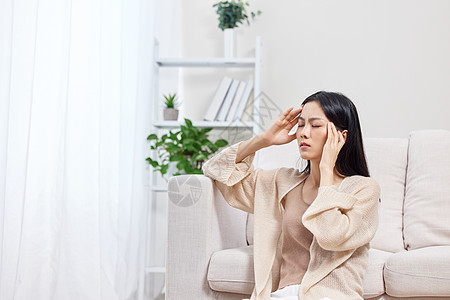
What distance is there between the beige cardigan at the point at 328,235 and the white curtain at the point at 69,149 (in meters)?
0.59

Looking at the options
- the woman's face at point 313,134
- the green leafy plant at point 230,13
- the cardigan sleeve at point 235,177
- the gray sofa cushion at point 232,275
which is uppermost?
the green leafy plant at point 230,13

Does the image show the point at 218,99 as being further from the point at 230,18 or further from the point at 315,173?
the point at 315,173

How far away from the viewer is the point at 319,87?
310 centimetres

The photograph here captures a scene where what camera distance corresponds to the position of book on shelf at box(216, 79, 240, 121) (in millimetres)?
3041

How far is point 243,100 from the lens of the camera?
3053 millimetres

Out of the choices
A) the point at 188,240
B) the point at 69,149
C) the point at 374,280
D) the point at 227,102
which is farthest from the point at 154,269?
the point at 374,280

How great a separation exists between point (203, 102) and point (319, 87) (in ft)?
2.21

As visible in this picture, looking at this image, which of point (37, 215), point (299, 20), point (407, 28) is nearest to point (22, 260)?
point (37, 215)

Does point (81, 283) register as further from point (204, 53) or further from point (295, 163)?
point (204, 53)

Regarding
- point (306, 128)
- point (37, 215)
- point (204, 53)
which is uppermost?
point (204, 53)

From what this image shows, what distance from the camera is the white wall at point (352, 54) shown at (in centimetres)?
295

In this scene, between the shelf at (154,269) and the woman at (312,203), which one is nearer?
the woman at (312,203)

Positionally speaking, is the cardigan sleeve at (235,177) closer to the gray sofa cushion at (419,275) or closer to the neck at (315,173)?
the neck at (315,173)

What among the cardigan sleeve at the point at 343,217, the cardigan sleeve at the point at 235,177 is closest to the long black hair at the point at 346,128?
the cardigan sleeve at the point at 343,217
